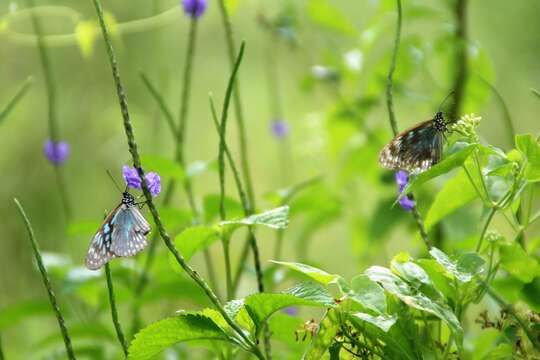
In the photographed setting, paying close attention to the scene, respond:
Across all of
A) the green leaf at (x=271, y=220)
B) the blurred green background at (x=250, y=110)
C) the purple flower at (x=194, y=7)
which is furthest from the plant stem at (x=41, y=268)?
the blurred green background at (x=250, y=110)

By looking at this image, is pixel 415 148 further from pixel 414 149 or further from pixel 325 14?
pixel 325 14

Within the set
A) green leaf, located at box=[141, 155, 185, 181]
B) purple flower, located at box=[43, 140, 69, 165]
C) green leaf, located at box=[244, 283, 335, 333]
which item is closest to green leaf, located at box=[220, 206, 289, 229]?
green leaf, located at box=[244, 283, 335, 333]

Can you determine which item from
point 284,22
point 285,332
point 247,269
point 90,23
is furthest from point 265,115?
point 285,332

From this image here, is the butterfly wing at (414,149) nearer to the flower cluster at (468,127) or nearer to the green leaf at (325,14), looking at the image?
the flower cluster at (468,127)

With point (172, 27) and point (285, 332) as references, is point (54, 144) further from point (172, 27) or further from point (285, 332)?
point (172, 27)

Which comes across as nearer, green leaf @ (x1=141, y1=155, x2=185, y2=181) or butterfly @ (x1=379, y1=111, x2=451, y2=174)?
butterfly @ (x1=379, y1=111, x2=451, y2=174)

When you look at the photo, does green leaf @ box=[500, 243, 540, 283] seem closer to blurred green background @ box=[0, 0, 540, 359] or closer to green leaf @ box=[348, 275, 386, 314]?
green leaf @ box=[348, 275, 386, 314]

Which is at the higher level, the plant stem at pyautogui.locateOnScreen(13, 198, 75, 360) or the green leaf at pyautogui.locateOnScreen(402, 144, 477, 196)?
the green leaf at pyautogui.locateOnScreen(402, 144, 477, 196)

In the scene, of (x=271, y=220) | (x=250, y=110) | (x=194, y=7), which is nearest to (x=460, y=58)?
(x=194, y=7)
